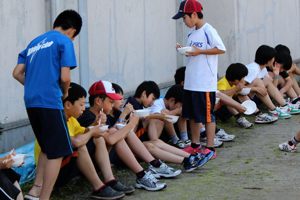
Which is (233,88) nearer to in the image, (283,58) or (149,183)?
(283,58)

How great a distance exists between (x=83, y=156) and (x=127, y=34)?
120 inches

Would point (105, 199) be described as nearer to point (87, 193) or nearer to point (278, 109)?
point (87, 193)

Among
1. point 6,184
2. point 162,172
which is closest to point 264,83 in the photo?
point 162,172

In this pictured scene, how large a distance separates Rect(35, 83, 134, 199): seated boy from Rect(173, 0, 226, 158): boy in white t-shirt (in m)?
1.50

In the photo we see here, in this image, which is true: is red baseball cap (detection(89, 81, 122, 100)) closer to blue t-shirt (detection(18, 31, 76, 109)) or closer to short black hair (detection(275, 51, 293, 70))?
blue t-shirt (detection(18, 31, 76, 109))

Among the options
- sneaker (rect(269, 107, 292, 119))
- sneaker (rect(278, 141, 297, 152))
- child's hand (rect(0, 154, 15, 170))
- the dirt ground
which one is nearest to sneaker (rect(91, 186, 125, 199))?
the dirt ground

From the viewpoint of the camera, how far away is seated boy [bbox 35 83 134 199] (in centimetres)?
374

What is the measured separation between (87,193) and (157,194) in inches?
23.7

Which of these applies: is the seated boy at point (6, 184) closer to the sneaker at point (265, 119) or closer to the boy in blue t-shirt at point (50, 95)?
the boy in blue t-shirt at point (50, 95)

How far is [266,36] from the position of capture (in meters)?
9.66

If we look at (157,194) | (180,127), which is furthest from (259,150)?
(157,194)

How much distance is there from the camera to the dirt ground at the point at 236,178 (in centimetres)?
395

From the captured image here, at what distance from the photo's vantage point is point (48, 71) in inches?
135

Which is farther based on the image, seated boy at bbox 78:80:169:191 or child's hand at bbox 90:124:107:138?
seated boy at bbox 78:80:169:191
